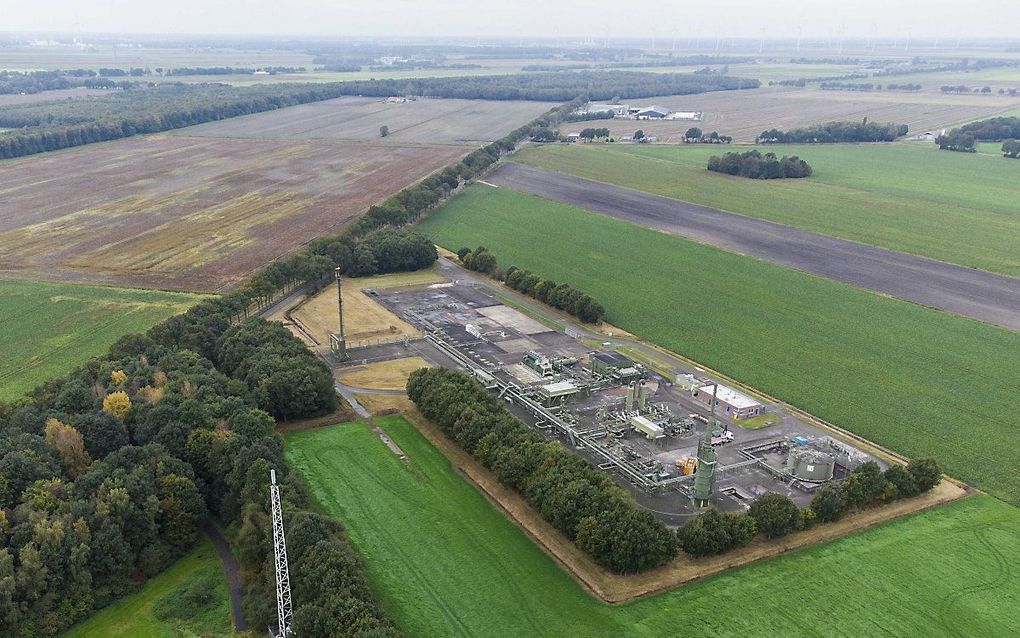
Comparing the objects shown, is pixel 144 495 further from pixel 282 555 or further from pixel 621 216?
pixel 621 216

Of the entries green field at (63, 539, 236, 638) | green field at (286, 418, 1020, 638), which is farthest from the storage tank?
green field at (63, 539, 236, 638)

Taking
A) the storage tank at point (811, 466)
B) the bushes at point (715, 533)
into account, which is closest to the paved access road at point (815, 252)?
the storage tank at point (811, 466)

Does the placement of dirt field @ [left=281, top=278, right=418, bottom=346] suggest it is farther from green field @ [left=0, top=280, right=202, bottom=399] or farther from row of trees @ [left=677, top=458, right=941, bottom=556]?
row of trees @ [left=677, top=458, right=941, bottom=556]

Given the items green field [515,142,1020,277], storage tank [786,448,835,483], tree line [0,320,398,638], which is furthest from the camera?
green field [515,142,1020,277]

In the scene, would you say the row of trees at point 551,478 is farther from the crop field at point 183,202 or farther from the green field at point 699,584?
the crop field at point 183,202

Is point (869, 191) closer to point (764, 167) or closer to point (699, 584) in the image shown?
point (764, 167)

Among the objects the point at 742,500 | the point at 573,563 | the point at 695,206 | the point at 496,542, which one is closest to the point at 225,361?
the point at 496,542
